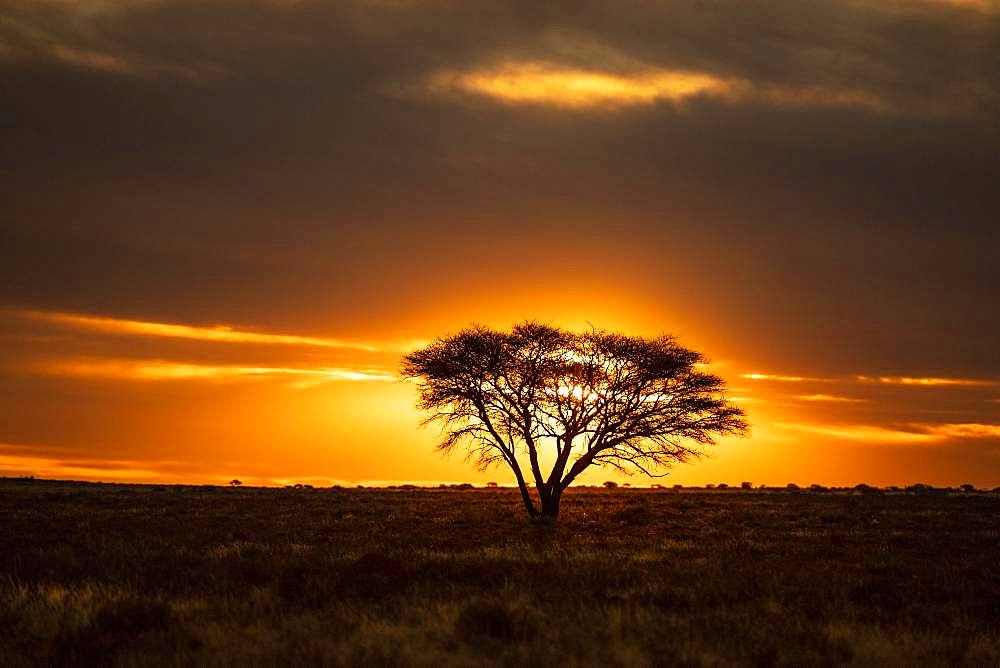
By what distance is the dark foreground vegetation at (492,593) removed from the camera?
40.6 ft

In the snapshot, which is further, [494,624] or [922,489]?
[922,489]

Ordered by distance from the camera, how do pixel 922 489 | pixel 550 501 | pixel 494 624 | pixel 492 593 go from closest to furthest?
pixel 494 624
pixel 492 593
pixel 550 501
pixel 922 489

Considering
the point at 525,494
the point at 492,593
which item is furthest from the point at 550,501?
the point at 492,593

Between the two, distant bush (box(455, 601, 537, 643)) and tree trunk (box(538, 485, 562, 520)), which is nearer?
distant bush (box(455, 601, 537, 643))

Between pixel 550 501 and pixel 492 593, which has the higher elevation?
pixel 550 501

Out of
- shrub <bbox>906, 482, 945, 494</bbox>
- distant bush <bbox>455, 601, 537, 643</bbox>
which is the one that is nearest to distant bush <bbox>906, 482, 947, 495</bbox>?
shrub <bbox>906, 482, 945, 494</bbox>

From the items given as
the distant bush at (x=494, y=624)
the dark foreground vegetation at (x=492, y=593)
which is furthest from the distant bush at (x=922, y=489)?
the distant bush at (x=494, y=624)

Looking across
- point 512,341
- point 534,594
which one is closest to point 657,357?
point 512,341

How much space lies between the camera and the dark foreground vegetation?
487 inches

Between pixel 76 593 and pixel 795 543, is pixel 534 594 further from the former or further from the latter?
pixel 795 543

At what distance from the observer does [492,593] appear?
56.1ft

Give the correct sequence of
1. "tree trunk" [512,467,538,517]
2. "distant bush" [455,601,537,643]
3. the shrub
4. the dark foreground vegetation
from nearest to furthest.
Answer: the dark foreground vegetation < "distant bush" [455,601,537,643] < "tree trunk" [512,467,538,517] < the shrub

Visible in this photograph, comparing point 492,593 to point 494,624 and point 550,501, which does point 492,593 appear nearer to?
point 494,624

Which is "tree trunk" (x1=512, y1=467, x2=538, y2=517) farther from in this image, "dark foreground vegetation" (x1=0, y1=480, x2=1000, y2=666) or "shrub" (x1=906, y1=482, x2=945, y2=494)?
"shrub" (x1=906, y1=482, x2=945, y2=494)
